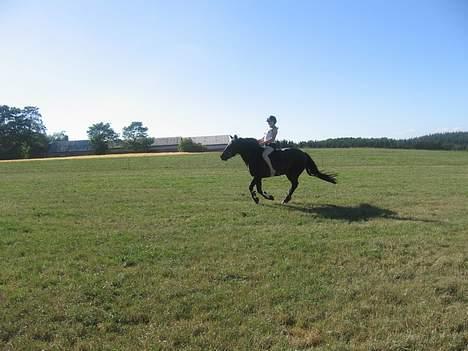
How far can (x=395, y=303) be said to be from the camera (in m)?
5.73

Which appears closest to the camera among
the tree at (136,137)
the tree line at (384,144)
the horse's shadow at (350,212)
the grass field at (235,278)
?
the grass field at (235,278)

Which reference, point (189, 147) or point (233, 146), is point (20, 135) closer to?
point (189, 147)

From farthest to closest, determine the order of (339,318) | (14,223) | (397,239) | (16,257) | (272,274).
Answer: (14,223) → (397,239) → (16,257) → (272,274) → (339,318)

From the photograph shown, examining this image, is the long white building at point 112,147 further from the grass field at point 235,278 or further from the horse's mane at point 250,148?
the grass field at point 235,278

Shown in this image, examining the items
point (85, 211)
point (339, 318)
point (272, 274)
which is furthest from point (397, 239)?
point (85, 211)

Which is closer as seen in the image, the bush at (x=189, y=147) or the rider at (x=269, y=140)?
the rider at (x=269, y=140)

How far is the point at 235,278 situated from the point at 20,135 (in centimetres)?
10556

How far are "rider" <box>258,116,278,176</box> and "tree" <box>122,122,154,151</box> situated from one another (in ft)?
308

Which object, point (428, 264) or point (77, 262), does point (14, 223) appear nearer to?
point (77, 262)

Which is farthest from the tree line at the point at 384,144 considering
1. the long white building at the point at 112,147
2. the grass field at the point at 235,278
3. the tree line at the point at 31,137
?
the grass field at the point at 235,278

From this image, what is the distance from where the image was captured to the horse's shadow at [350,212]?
11406 mm

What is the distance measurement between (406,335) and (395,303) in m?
0.89

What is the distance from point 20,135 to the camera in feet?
331

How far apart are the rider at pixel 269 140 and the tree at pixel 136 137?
93.8 m
